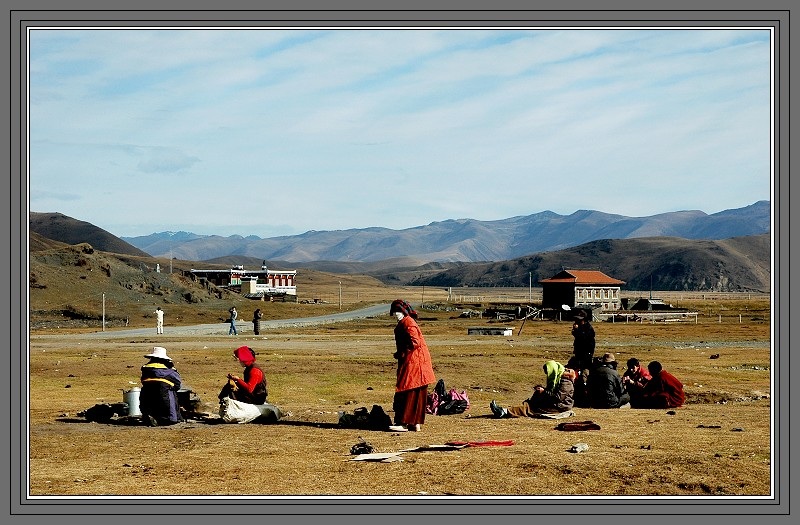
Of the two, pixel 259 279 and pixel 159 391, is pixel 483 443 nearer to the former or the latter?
pixel 159 391

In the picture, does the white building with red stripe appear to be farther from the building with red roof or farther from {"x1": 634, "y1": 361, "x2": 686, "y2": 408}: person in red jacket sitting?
{"x1": 634, "y1": 361, "x2": 686, "y2": 408}: person in red jacket sitting

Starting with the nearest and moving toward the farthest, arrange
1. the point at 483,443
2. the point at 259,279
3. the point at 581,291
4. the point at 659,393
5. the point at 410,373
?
1. the point at 483,443
2. the point at 410,373
3. the point at 659,393
4. the point at 581,291
5. the point at 259,279

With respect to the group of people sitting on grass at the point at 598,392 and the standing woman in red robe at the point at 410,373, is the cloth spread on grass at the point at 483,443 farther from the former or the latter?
the group of people sitting on grass at the point at 598,392

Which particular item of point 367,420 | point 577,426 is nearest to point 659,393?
point 577,426

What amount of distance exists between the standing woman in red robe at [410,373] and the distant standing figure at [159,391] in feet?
13.9

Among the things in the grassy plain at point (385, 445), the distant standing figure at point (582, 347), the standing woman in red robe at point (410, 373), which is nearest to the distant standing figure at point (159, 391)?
the grassy plain at point (385, 445)

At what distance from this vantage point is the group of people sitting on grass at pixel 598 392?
1861 cm

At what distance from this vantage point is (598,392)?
20.1 metres

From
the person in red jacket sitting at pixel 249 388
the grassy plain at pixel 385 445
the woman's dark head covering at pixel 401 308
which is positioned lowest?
the grassy plain at pixel 385 445

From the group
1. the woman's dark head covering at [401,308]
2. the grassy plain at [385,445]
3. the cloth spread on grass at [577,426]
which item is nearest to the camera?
the grassy plain at [385,445]

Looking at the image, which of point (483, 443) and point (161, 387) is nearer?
point (483, 443)

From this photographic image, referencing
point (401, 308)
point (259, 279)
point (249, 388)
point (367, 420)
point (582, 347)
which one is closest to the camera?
point (401, 308)

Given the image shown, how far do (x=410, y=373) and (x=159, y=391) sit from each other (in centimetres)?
479

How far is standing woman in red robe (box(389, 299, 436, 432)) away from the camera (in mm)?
16250
